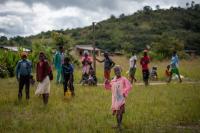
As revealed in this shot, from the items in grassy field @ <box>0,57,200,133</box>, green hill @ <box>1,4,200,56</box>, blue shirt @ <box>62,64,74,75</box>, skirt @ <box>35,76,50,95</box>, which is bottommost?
grassy field @ <box>0,57,200,133</box>

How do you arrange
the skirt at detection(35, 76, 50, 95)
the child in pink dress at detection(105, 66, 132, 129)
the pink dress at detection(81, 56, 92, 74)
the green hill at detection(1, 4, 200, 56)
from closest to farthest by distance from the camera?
the child in pink dress at detection(105, 66, 132, 129) → the skirt at detection(35, 76, 50, 95) → the pink dress at detection(81, 56, 92, 74) → the green hill at detection(1, 4, 200, 56)

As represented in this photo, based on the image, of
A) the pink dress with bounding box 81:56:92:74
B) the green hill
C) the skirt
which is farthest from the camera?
the green hill

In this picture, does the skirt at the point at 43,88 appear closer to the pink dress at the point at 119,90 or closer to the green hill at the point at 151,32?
the pink dress at the point at 119,90

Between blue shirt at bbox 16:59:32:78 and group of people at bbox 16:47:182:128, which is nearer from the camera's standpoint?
group of people at bbox 16:47:182:128

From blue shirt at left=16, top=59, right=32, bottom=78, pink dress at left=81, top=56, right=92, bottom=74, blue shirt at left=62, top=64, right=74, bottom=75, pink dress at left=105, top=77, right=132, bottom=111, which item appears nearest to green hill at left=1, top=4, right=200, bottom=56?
pink dress at left=81, top=56, right=92, bottom=74

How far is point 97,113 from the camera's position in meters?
13.5

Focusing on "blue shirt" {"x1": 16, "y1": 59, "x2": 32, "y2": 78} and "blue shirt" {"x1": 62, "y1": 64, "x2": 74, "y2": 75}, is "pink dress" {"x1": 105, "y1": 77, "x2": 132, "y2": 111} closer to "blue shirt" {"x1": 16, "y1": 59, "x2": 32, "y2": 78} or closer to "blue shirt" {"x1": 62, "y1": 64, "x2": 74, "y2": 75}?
"blue shirt" {"x1": 16, "y1": 59, "x2": 32, "y2": 78}

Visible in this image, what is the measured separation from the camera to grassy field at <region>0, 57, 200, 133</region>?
36.6 ft

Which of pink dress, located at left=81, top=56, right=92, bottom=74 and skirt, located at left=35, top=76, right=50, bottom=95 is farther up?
pink dress, located at left=81, top=56, right=92, bottom=74

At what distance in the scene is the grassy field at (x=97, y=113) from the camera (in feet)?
36.6

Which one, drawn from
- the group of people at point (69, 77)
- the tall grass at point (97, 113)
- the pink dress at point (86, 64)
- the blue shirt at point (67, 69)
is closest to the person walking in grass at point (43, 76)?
the group of people at point (69, 77)

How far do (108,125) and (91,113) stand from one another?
2.01m

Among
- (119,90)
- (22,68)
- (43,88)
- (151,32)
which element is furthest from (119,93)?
(151,32)

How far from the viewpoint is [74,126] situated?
11.3 metres
